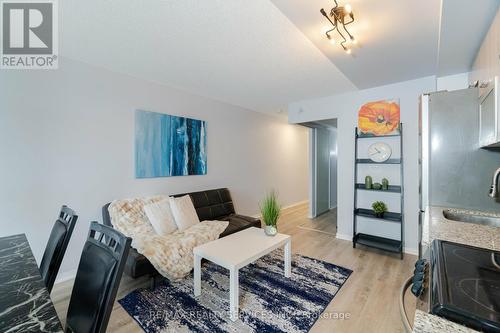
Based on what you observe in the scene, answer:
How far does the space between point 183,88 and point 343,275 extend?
3.26m

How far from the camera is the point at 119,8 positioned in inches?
63.7

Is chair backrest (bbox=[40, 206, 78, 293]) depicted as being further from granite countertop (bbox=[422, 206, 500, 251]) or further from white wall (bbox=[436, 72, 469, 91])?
white wall (bbox=[436, 72, 469, 91])

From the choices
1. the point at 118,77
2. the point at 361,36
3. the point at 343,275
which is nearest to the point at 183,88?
the point at 118,77

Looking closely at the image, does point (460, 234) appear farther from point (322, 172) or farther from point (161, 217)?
point (322, 172)

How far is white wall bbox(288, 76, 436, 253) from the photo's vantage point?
3053 mm

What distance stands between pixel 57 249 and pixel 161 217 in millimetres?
1372

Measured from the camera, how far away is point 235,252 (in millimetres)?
2049

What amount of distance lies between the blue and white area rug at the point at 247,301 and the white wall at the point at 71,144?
46.5 inches

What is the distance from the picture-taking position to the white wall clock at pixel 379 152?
322 centimetres

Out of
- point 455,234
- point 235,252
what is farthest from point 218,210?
point 455,234

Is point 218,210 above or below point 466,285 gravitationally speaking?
below

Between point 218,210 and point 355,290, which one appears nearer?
point 355,290

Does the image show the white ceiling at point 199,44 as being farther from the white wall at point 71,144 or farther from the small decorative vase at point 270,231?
the small decorative vase at point 270,231

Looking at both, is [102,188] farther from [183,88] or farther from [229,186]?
[229,186]
